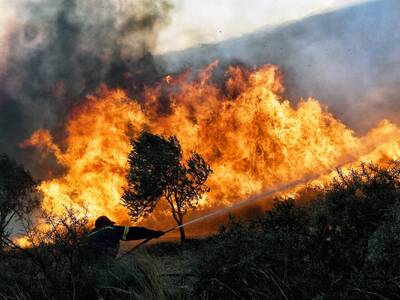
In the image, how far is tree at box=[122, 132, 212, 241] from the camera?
4072cm

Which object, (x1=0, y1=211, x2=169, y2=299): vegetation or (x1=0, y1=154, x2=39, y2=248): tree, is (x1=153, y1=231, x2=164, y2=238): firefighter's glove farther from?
(x1=0, y1=154, x2=39, y2=248): tree

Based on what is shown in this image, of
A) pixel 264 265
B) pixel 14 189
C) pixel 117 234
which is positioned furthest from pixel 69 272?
pixel 14 189

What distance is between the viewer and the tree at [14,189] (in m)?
40.8

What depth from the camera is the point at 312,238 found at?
5828mm

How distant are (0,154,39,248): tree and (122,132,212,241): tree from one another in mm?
10496

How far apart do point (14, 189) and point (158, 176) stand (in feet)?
49.7

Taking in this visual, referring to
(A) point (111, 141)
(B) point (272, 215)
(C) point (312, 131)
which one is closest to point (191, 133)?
(A) point (111, 141)

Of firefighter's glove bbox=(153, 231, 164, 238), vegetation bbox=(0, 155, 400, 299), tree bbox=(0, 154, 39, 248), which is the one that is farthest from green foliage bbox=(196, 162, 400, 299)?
tree bbox=(0, 154, 39, 248)

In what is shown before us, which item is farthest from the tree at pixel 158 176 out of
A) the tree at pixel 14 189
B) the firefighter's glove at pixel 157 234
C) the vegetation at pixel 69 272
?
the vegetation at pixel 69 272

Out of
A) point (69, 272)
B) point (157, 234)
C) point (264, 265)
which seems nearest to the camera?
point (264, 265)

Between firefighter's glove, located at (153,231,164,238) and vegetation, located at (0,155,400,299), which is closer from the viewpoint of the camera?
vegetation, located at (0,155,400,299)

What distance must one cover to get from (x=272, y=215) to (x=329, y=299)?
26.6ft

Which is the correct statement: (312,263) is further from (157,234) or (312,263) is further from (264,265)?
(157,234)

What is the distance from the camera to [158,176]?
1610 inches
